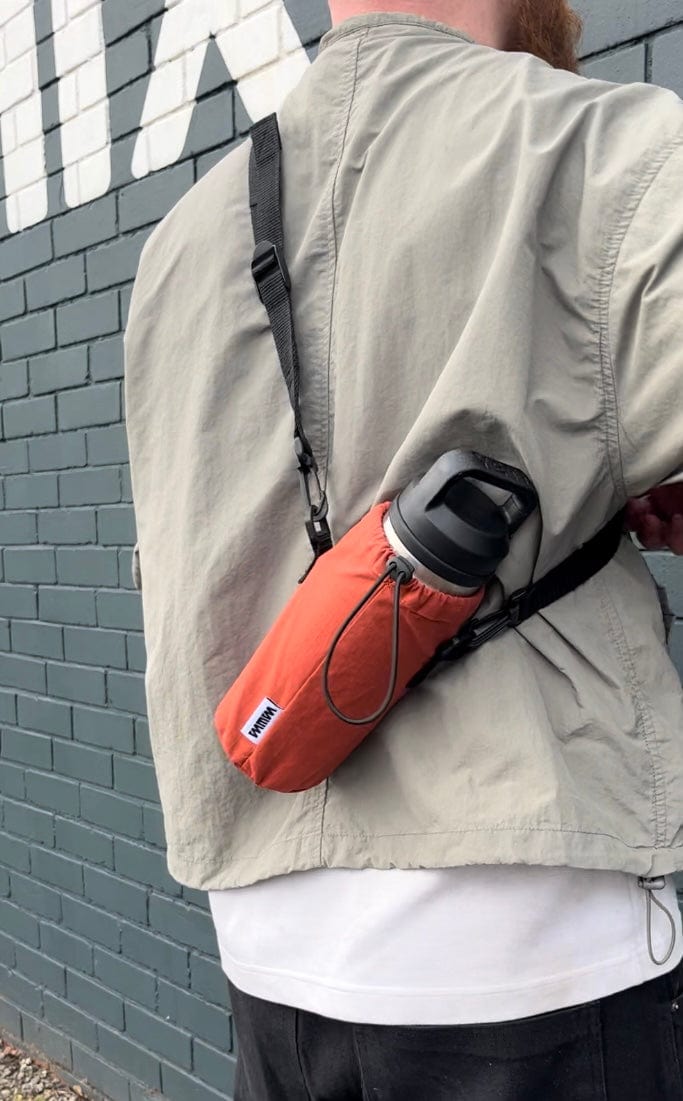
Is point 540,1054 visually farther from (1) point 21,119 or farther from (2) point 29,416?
(1) point 21,119

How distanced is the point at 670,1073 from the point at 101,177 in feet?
9.47

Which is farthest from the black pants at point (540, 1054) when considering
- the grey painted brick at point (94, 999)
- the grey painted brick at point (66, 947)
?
the grey painted brick at point (66, 947)

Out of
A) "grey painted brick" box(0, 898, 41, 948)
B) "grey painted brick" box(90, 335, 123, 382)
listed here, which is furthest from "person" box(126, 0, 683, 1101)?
"grey painted brick" box(0, 898, 41, 948)

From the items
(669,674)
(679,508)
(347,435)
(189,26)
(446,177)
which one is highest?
(189,26)

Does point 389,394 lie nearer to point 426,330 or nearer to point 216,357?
point 426,330

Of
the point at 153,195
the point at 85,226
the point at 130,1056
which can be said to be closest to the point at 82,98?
the point at 85,226

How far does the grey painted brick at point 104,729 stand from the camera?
3090 millimetres

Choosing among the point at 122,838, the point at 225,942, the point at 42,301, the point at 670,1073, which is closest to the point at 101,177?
the point at 42,301

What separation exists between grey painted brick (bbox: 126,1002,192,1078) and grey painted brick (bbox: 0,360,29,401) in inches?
82.1

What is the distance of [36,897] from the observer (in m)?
3.59

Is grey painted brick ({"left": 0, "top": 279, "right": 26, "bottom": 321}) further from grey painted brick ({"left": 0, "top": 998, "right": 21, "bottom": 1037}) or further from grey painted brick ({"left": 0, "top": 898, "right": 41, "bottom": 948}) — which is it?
grey painted brick ({"left": 0, "top": 998, "right": 21, "bottom": 1037})

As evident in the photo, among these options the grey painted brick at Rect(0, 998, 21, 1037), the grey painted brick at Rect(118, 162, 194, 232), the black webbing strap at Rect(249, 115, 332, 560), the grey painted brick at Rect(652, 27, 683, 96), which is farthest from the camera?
the grey painted brick at Rect(0, 998, 21, 1037)

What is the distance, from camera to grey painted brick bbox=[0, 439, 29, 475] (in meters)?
3.51

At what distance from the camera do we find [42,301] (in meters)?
3.36
